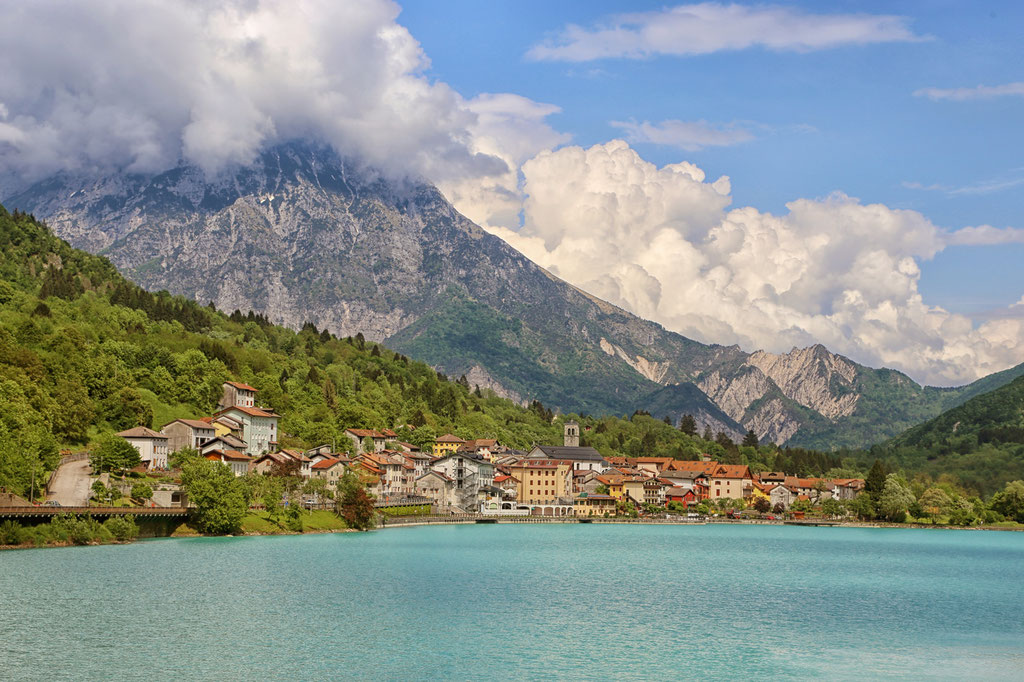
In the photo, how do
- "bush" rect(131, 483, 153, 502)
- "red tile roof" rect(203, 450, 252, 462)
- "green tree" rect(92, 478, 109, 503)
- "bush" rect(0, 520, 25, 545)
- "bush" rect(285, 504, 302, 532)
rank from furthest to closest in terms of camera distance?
1. "red tile roof" rect(203, 450, 252, 462)
2. "bush" rect(285, 504, 302, 532)
3. "bush" rect(131, 483, 153, 502)
4. "green tree" rect(92, 478, 109, 503)
5. "bush" rect(0, 520, 25, 545)

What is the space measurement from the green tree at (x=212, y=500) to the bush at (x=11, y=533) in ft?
62.1

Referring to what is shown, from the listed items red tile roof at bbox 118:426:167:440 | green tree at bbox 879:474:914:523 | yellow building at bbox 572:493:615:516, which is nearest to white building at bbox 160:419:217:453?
red tile roof at bbox 118:426:167:440

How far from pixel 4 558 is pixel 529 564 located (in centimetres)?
3867

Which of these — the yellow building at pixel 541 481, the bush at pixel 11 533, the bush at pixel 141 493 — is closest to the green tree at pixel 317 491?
the bush at pixel 141 493

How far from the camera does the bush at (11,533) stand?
74.7 m

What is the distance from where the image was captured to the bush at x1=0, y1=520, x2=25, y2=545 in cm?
7469

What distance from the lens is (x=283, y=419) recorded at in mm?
160375

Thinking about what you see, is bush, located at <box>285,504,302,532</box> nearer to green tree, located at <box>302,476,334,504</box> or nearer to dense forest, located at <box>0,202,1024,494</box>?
green tree, located at <box>302,476,334,504</box>

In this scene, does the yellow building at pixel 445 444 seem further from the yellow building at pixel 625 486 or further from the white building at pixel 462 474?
the yellow building at pixel 625 486

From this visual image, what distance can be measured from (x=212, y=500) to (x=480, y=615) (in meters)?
44.6

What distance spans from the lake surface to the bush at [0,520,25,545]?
329cm

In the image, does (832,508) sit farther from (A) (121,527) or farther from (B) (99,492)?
(A) (121,527)

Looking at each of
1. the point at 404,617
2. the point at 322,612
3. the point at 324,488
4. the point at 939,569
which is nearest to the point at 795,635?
the point at 404,617

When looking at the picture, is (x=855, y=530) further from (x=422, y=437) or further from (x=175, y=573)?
(x=175, y=573)
